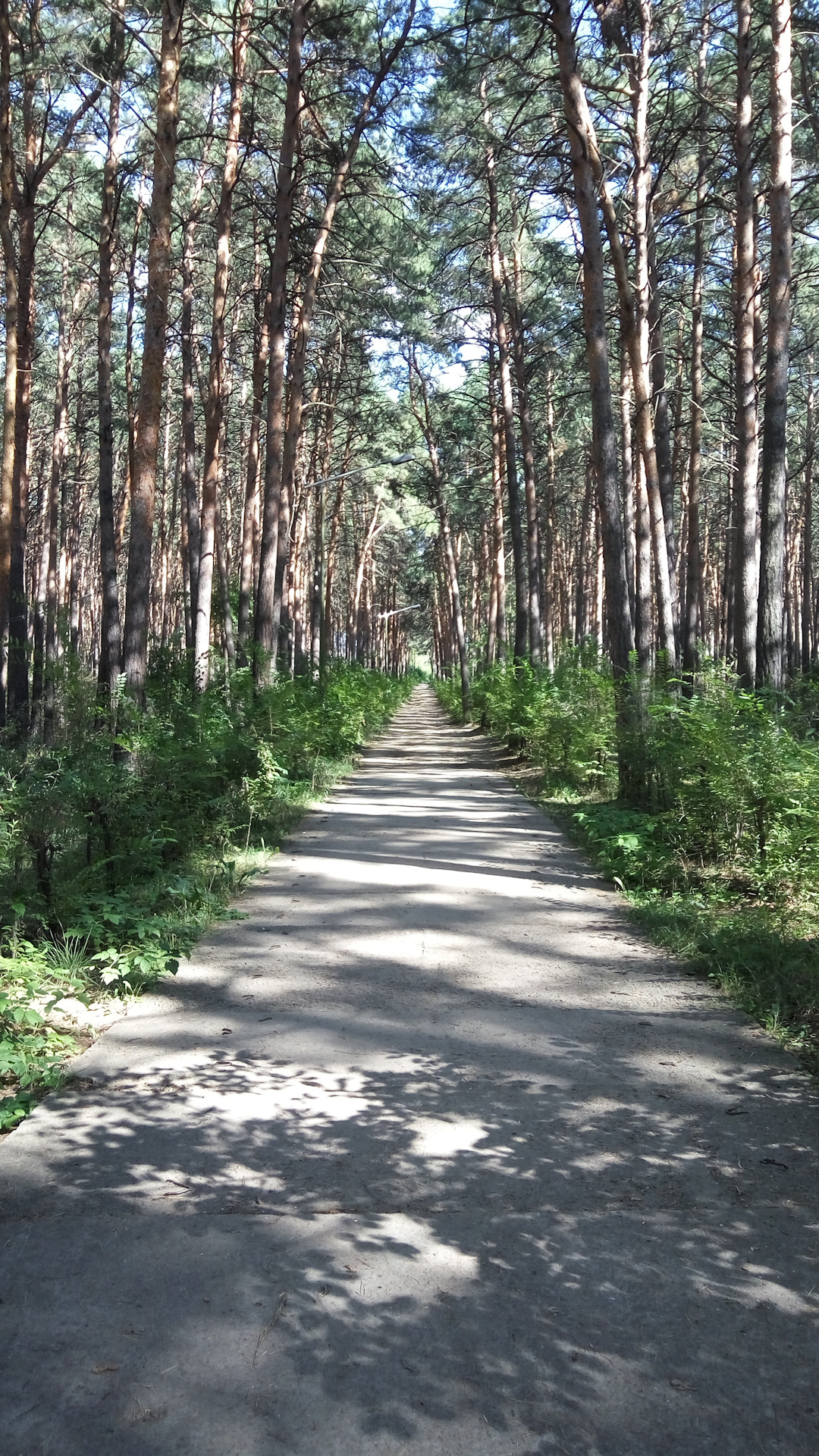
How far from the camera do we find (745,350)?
52.2 ft

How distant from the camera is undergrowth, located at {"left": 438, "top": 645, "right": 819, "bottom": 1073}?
17.9 ft

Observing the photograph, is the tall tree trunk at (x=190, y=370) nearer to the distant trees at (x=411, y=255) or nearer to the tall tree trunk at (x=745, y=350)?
the distant trees at (x=411, y=255)

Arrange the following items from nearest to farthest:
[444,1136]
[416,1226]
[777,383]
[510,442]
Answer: [416,1226] < [444,1136] < [777,383] < [510,442]

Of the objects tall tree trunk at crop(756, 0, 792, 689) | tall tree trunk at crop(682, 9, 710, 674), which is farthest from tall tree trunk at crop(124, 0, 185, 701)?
tall tree trunk at crop(682, 9, 710, 674)

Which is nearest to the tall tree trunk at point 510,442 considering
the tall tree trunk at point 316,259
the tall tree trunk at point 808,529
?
the tall tree trunk at point 316,259

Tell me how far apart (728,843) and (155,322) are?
8027 mm

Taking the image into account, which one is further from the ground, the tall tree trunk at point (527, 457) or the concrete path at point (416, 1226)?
the tall tree trunk at point (527, 457)

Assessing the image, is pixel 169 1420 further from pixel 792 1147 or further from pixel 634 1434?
pixel 792 1147

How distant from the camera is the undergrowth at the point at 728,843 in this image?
5457 millimetres

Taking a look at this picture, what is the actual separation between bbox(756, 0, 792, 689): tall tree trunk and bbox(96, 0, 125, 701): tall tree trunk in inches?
357

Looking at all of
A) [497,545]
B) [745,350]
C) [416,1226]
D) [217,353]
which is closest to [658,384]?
[745,350]

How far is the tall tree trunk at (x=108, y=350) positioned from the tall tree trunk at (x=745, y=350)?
8677mm

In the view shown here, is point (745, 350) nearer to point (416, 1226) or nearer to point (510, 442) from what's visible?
point (510, 442)

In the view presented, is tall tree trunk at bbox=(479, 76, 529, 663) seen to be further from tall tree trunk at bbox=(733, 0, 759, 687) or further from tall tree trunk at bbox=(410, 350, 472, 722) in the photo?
tall tree trunk at bbox=(733, 0, 759, 687)
